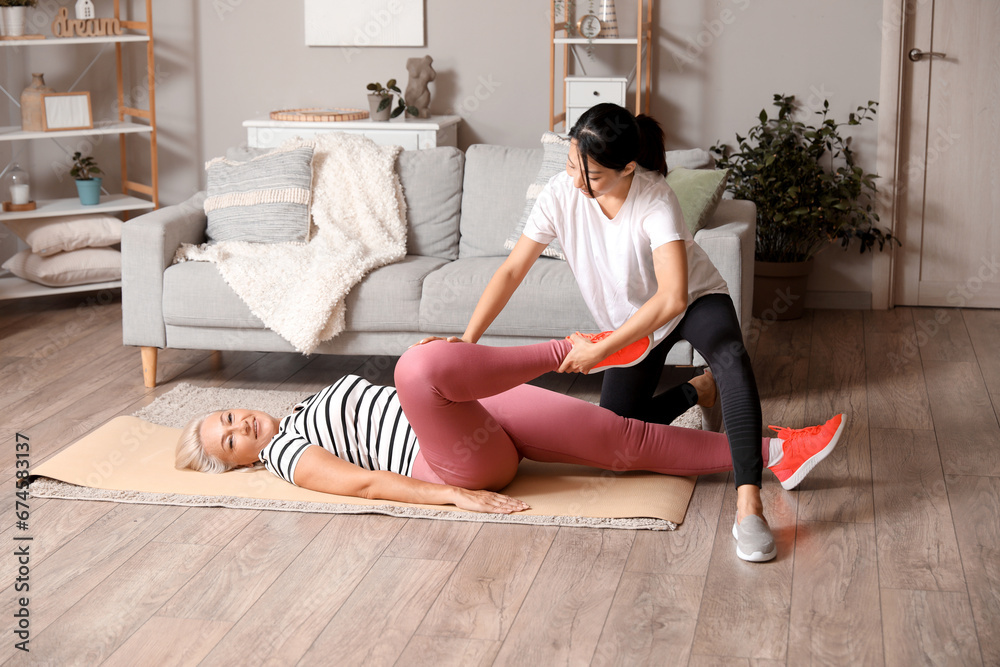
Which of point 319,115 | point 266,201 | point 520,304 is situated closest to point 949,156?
point 520,304

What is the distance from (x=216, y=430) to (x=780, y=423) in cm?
161

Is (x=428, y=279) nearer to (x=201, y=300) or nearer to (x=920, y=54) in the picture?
(x=201, y=300)

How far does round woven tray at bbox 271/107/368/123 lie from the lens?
170 inches

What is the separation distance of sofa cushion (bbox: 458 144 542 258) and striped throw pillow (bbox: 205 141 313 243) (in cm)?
57

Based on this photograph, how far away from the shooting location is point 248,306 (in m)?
3.17

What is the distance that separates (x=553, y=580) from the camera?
6.57 feet

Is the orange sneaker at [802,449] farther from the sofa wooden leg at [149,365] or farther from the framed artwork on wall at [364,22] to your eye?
the framed artwork on wall at [364,22]

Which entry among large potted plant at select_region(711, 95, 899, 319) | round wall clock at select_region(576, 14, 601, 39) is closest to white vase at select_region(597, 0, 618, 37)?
round wall clock at select_region(576, 14, 601, 39)

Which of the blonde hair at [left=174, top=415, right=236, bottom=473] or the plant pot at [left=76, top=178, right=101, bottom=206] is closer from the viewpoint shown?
the blonde hair at [left=174, top=415, right=236, bottom=473]

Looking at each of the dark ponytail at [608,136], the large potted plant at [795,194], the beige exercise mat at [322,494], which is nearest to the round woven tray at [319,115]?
the large potted plant at [795,194]

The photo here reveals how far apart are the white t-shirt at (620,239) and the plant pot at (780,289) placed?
1924 mm

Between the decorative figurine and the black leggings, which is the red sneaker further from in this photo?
the decorative figurine

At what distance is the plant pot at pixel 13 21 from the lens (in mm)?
4074

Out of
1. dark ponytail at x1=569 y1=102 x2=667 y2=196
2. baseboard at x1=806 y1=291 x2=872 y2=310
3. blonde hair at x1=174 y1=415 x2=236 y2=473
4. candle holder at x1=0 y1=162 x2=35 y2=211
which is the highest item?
dark ponytail at x1=569 y1=102 x2=667 y2=196
